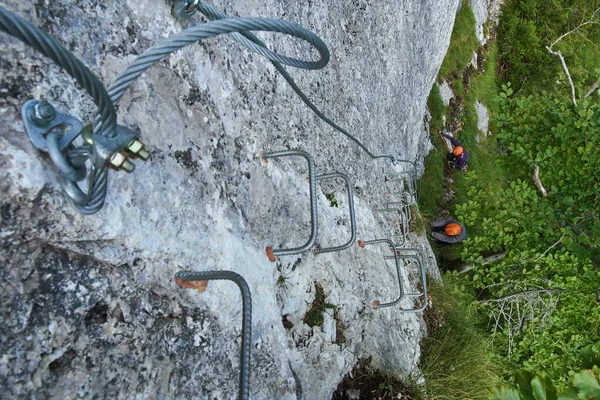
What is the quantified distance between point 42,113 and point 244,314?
1.06m

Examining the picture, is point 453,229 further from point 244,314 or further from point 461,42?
point 244,314

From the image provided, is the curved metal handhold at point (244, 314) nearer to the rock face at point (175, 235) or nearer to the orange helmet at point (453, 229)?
the rock face at point (175, 235)

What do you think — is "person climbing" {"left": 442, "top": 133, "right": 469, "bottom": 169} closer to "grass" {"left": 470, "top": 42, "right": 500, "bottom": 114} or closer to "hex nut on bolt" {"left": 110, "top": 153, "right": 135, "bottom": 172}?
"grass" {"left": 470, "top": 42, "right": 500, "bottom": 114}

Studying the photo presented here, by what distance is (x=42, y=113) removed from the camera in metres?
1.46

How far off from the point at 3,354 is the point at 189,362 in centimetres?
80

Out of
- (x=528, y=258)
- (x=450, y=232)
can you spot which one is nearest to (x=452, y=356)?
(x=528, y=258)

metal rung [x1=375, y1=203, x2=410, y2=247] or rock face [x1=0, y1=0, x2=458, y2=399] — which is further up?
metal rung [x1=375, y1=203, x2=410, y2=247]

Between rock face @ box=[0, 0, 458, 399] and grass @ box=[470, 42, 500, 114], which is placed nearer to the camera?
rock face @ box=[0, 0, 458, 399]

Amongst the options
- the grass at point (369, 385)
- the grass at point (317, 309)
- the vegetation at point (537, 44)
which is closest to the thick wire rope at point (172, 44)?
the grass at point (317, 309)

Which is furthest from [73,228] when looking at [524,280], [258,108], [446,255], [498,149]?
[498,149]

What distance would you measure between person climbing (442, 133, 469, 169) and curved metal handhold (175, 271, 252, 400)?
7.53 meters

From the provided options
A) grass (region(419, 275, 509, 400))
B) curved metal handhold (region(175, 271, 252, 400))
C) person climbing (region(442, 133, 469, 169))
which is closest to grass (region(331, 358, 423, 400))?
grass (region(419, 275, 509, 400))

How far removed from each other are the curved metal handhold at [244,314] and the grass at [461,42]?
353 inches

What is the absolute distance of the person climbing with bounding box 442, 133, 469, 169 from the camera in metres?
8.45
